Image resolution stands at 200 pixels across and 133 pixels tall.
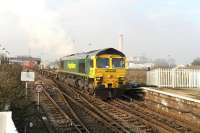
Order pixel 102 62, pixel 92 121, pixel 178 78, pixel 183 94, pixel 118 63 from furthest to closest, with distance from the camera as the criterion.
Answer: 1. pixel 178 78
2. pixel 118 63
3. pixel 102 62
4. pixel 183 94
5. pixel 92 121

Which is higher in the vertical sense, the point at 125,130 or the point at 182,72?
the point at 182,72

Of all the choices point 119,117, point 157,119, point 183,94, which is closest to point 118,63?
point 183,94

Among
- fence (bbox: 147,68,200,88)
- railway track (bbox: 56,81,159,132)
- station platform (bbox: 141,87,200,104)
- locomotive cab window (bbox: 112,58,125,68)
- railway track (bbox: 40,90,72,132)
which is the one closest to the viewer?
railway track (bbox: 56,81,159,132)

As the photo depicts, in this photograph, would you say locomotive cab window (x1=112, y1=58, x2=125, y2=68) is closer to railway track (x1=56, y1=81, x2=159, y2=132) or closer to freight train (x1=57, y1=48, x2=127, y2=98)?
freight train (x1=57, y1=48, x2=127, y2=98)

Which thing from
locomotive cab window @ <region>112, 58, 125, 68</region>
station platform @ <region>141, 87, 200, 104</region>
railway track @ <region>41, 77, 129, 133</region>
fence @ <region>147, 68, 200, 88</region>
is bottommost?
railway track @ <region>41, 77, 129, 133</region>

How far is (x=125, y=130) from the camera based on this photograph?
51.9 ft

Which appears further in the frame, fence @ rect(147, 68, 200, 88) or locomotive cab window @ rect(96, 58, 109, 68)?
fence @ rect(147, 68, 200, 88)

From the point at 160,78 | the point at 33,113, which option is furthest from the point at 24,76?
the point at 160,78

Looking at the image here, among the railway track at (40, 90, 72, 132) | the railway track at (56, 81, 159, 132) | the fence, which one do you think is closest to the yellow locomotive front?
the railway track at (56, 81, 159, 132)

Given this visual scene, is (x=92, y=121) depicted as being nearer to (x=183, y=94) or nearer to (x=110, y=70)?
(x=183, y=94)

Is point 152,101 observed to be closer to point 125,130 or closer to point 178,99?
point 178,99

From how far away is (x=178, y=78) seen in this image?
32906mm

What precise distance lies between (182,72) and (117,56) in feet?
25.3

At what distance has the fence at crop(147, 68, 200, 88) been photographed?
Result: 32500mm
